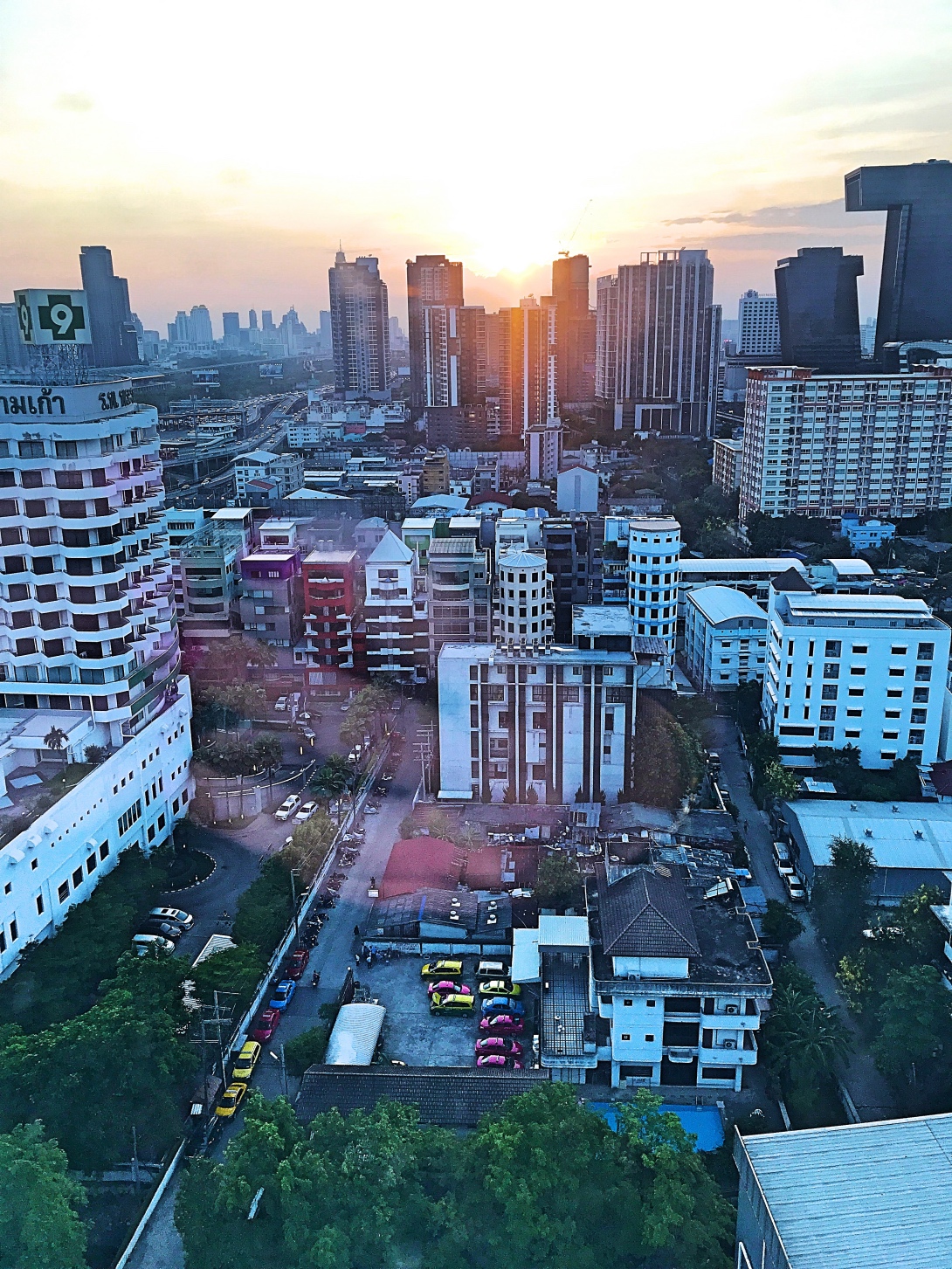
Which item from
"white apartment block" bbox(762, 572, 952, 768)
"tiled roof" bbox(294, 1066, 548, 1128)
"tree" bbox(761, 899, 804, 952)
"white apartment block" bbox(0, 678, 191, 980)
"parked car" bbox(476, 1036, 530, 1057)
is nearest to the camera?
"tiled roof" bbox(294, 1066, 548, 1128)

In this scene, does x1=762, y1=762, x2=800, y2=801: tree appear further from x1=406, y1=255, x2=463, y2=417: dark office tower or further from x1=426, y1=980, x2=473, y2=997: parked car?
x1=406, y1=255, x2=463, y2=417: dark office tower

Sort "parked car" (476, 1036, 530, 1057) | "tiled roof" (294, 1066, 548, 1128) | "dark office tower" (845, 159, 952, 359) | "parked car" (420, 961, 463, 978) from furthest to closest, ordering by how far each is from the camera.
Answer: "dark office tower" (845, 159, 952, 359), "parked car" (420, 961, 463, 978), "parked car" (476, 1036, 530, 1057), "tiled roof" (294, 1066, 548, 1128)

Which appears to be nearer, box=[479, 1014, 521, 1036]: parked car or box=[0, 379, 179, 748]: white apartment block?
box=[479, 1014, 521, 1036]: parked car

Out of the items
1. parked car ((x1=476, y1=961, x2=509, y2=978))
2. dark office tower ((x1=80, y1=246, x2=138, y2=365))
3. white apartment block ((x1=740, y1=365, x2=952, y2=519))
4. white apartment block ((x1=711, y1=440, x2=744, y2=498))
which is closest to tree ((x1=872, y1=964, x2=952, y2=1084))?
parked car ((x1=476, y1=961, x2=509, y2=978))

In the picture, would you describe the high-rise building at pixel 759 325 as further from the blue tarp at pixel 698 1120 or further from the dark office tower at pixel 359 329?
the blue tarp at pixel 698 1120

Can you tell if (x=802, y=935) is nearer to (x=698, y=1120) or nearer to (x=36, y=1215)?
(x=698, y=1120)

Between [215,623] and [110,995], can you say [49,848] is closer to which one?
[110,995]
